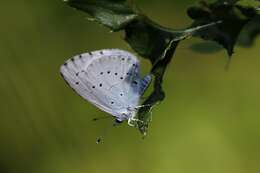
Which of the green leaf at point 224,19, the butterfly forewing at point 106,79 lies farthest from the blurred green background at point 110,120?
the green leaf at point 224,19

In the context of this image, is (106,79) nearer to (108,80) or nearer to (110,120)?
(108,80)

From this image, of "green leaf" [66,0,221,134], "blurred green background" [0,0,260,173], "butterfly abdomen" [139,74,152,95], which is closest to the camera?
"green leaf" [66,0,221,134]

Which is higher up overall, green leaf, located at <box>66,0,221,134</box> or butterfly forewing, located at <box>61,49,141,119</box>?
green leaf, located at <box>66,0,221,134</box>

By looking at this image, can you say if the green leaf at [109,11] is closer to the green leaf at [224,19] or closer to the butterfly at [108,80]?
the green leaf at [224,19]

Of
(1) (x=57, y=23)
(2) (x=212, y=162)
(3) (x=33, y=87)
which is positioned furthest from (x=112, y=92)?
(1) (x=57, y=23)

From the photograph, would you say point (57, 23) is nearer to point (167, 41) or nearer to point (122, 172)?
point (122, 172)

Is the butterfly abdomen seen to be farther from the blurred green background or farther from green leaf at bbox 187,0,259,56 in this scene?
the blurred green background

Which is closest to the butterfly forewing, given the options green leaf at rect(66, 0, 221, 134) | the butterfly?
the butterfly
